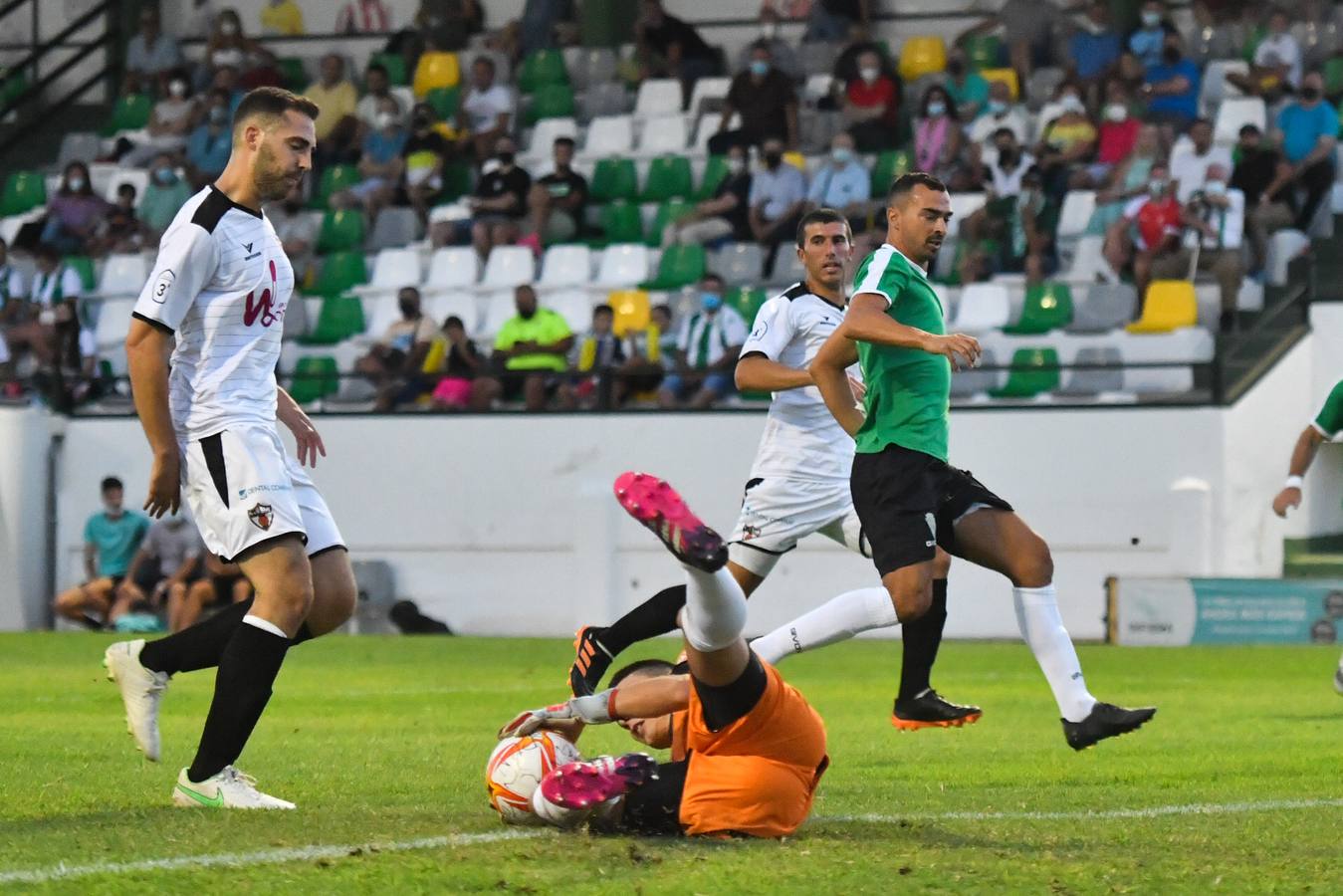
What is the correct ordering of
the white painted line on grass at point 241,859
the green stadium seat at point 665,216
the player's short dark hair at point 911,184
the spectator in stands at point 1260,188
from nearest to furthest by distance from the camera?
1. the white painted line on grass at point 241,859
2. the player's short dark hair at point 911,184
3. the spectator in stands at point 1260,188
4. the green stadium seat at point 665,216

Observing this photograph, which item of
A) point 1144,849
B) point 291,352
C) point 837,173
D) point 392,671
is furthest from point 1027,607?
point 291,352

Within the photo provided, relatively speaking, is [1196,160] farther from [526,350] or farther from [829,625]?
[829,625]

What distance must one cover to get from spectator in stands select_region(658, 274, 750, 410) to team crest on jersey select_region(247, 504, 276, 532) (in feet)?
48.1

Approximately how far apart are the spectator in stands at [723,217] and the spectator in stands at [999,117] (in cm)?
248

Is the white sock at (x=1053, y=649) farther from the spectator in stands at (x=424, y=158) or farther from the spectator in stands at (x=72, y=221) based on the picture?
the spectator in stands at (x=72, y=221)

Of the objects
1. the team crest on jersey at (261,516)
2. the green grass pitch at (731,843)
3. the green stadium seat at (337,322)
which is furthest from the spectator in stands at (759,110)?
the team crest on jersey at (261,516)

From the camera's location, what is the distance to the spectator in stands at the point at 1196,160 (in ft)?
71.6

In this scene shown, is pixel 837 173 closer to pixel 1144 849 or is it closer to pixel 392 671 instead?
pixel 392 671

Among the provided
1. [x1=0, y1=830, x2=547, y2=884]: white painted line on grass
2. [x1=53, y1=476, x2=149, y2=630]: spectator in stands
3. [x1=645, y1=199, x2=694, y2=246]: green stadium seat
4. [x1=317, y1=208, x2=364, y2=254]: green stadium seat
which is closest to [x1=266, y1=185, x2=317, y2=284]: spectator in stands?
[x1=317, y1=208, x2=364, y2=254]: green stadium seat

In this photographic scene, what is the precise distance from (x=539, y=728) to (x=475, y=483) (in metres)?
15.7

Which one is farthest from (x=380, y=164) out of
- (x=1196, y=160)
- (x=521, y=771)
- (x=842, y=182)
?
(x=521, y=771)

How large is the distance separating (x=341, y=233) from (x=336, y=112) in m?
2.18

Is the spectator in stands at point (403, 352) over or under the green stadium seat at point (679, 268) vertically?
under

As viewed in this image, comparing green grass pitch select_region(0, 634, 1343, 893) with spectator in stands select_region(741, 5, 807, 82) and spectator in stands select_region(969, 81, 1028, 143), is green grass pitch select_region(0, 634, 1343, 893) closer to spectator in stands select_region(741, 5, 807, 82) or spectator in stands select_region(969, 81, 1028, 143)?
spectator in stands select_region(969, 81, 1028, 143)
